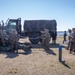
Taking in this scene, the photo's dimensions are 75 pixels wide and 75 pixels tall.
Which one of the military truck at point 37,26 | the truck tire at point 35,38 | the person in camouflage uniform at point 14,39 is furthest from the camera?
the military truck at point 37,26

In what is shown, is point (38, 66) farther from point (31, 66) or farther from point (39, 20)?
point (39, 20)

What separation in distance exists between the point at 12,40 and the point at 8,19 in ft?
34.5

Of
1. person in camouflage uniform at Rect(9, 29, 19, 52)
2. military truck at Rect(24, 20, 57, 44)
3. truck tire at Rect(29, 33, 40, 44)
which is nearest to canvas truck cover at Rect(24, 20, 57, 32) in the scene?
military truck at Rect(24, 20, 57, 44)

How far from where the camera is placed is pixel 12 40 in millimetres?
16938

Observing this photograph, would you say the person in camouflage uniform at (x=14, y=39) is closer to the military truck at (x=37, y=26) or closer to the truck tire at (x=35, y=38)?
the truck tire at (x=35, y=38)

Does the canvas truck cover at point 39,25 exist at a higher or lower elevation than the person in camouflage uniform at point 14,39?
higher

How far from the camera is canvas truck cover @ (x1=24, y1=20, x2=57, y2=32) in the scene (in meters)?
26.8

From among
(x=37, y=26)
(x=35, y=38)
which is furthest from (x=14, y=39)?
(x=37, y=26)

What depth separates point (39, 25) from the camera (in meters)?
26.8

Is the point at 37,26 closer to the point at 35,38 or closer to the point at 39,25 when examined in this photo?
the point at 39,25

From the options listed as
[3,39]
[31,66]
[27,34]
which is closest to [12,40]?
[3,39]

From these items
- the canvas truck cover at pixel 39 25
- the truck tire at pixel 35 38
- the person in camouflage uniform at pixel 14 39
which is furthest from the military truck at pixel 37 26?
the person in camouflage uniform at pixel 14 39

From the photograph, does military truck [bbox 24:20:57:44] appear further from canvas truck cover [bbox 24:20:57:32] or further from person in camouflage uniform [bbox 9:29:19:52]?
person in camouflage uniform [bbox 9:29:19:52]

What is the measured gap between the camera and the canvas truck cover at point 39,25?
26.8 metres
